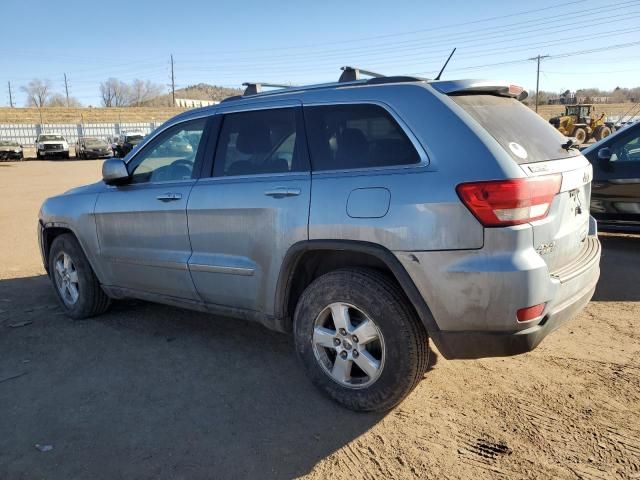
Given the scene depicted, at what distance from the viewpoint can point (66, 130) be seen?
48.8 m

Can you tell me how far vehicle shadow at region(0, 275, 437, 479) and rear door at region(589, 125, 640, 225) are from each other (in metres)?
4.20

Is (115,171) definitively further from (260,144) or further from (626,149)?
(626,149)

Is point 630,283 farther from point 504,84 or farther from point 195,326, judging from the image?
point 195,326

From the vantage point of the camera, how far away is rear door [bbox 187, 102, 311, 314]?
11.1 feet

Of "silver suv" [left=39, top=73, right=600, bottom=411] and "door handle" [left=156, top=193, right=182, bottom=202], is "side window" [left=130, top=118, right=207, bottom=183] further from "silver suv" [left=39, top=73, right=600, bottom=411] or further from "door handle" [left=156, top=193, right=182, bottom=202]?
"door handle" [left=156, top=193, right=182, bottom=202]

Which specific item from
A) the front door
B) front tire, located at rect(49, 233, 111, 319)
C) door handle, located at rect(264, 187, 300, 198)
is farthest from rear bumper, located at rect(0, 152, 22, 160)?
door handle, located at rect(264, 187, 300, 198)

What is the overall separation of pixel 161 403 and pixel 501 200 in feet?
7.85

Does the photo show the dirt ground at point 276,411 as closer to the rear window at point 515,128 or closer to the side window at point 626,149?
the rear window at point 515,128

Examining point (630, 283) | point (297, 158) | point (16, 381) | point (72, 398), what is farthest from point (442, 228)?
point (630, 283)

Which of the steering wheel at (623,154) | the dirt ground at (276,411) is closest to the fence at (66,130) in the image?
the steering wheel at (623,154)

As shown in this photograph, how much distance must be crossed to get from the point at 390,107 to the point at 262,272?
1322mm

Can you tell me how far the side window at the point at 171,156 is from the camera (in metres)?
4.09

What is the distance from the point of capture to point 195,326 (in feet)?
15.6

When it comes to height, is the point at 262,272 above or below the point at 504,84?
below
